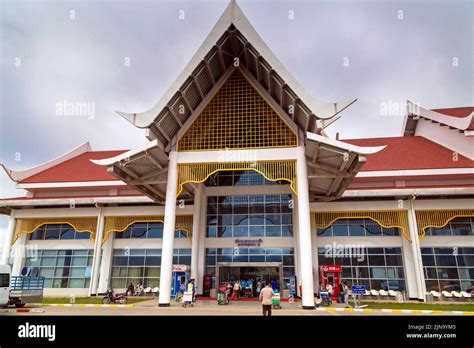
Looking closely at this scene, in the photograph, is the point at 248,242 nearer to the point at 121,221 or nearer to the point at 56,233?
the point at 121,221

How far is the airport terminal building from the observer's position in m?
14.5

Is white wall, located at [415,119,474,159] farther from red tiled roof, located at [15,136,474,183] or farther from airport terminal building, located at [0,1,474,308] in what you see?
red tiled roof, located at [15,136,474,183]

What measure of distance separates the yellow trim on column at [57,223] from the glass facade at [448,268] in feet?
70.2

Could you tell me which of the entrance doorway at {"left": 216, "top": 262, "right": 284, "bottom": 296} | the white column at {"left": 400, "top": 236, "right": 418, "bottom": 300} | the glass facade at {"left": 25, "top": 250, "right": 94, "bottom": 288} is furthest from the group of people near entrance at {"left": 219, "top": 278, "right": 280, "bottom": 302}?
the glass facade at {"left": 25, "top": 250, "right": 94, "bottom": 288}

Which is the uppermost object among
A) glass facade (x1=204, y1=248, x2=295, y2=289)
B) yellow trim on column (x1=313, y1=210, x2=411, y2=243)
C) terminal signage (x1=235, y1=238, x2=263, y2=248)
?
yellow trim on column (x1=313, y1=210, x2=411, y2=243)

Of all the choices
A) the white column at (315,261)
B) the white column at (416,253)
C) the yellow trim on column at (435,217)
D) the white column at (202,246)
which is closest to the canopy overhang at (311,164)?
the white column at (315,261)

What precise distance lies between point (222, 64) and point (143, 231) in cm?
1316

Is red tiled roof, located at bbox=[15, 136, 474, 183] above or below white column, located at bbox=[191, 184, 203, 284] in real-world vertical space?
above

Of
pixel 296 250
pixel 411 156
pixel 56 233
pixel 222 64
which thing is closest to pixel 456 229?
pixel 411 156

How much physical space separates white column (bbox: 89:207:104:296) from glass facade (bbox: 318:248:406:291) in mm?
14457

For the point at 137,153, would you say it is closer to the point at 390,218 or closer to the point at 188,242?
the point at 188,242

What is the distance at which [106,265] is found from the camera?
72.5 feet
